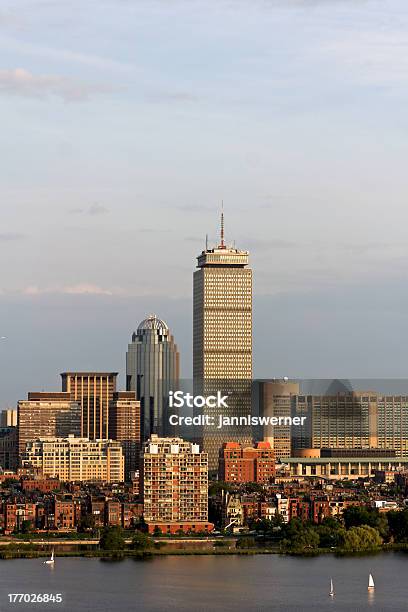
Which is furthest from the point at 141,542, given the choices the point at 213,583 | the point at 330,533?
the point at 213,583

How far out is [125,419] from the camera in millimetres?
85562

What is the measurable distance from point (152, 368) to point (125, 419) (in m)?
5.17

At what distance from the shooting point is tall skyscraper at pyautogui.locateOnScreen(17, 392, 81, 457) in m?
82.9

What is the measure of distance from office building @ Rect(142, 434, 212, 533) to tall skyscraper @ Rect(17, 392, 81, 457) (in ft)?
97.6

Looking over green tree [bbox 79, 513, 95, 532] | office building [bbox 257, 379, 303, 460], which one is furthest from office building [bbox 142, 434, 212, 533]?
office building [bbox 257, 379, 303, 460]

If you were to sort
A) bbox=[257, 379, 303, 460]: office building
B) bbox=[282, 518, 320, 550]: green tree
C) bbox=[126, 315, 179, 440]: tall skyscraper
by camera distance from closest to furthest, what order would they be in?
1. bbox=[282, 518, 320, 550]: green tree
2. bbox=[257, 379, 303, 460]: office building
3. bbox=[126, 315, 179, 440]: tall skyscraper

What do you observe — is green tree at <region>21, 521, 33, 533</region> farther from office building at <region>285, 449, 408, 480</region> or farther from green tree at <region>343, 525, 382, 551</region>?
office building at <region>285, 449, 408, 480</region>

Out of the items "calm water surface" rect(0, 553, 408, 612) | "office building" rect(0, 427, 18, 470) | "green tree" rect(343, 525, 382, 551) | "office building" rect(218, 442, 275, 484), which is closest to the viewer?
"calm water surface" rect(0, 553, 408, 612)

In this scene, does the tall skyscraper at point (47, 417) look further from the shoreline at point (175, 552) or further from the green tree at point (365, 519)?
the shoreline at point (175, 552)

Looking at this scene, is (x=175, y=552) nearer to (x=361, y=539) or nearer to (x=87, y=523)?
(x=361, y=539)

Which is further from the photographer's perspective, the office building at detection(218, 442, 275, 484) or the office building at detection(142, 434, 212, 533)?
the office building at detection(218, 442, 275, 484)

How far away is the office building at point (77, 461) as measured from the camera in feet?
239

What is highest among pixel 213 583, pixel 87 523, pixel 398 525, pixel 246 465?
pixel 246 465

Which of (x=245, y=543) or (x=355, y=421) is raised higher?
(x=355, y=421)
